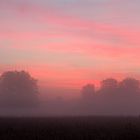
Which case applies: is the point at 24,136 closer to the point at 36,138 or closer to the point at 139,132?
the point at 36,138

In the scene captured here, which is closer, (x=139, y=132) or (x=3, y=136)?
(x=3, y=136)

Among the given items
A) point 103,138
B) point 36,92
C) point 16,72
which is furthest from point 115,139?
point 16,72

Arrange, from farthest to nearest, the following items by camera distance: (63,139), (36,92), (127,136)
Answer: (36,92) → (127,136) → (63,139)

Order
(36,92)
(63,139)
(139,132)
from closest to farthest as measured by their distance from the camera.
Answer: (63,139) < (139,132) < (36,92)

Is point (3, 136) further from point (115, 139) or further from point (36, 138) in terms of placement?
point (115, 139)

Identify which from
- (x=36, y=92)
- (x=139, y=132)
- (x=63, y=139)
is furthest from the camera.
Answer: (x=36, y=92)

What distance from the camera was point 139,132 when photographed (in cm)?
2992

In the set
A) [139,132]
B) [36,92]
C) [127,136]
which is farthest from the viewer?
[36,92]

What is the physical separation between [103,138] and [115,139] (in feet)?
2.70

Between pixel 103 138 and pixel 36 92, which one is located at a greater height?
pixel 36 92

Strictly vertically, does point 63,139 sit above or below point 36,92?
below

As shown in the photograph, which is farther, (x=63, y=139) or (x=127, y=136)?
(x=127, y=136)

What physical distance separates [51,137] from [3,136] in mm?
3263

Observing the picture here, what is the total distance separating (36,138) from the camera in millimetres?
25781
